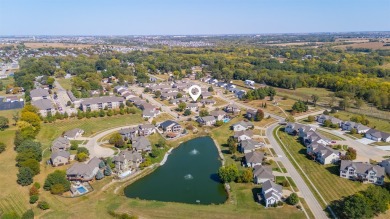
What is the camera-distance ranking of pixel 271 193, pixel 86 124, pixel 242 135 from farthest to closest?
pixel 86 124
pixel 242 135
pixel 271 193

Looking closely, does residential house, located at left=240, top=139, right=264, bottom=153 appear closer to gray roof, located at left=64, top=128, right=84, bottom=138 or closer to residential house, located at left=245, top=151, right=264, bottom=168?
residential house, located at left=245, top=151, right=264, bottom=168

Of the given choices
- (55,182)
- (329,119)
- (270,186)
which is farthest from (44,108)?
(329,119)

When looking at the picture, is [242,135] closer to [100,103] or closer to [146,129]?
[146,129]

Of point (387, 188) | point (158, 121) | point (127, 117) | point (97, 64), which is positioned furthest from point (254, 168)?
point (97, 64)

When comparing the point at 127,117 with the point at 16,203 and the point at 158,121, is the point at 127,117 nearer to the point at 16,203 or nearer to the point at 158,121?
the point at 158,121

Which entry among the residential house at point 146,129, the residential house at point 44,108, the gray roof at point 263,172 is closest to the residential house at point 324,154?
the gray roof at point 263,172

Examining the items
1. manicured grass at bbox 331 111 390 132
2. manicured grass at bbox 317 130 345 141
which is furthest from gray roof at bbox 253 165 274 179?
manicured grass at bbox 331 111 390 132

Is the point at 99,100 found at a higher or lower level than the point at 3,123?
higher
